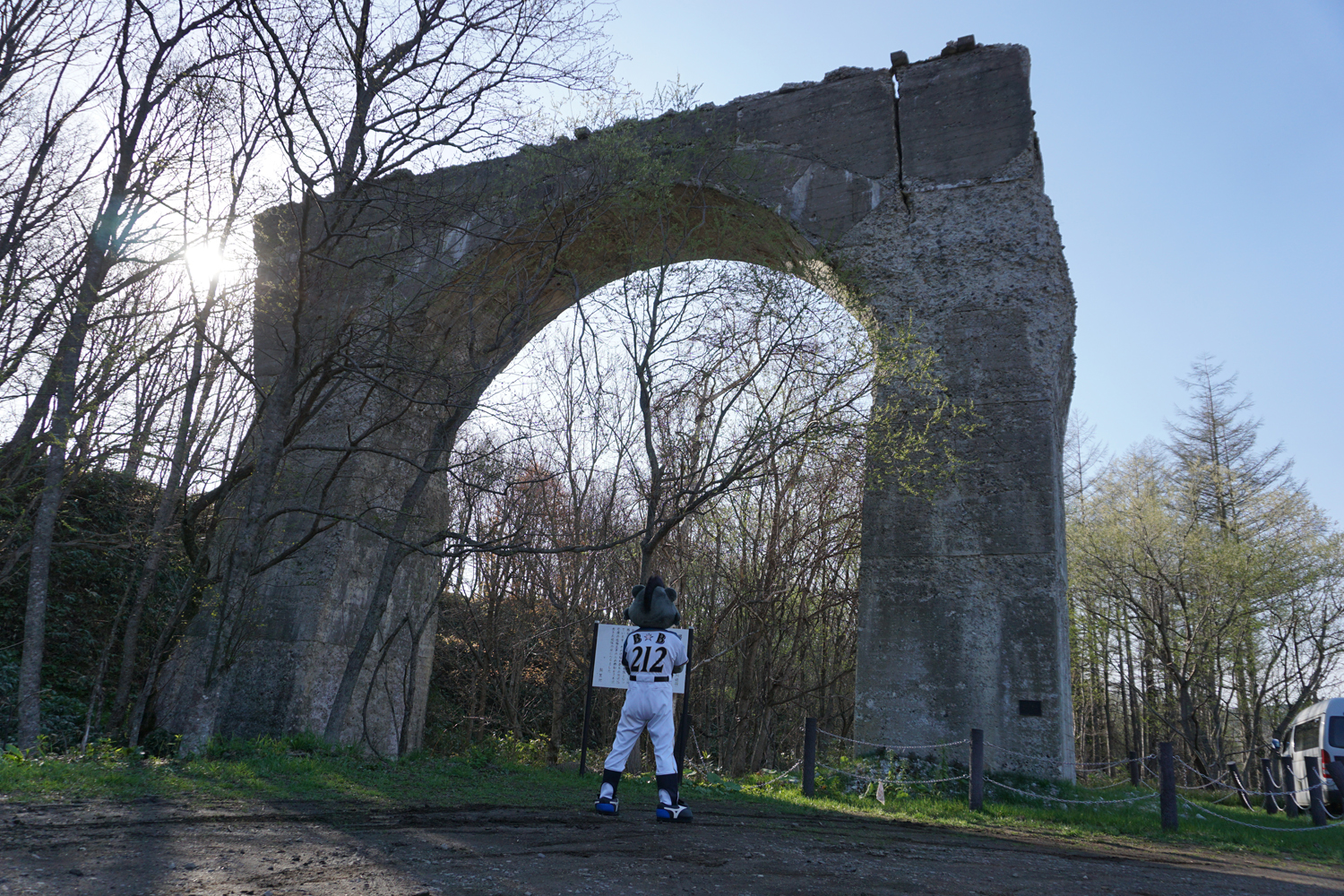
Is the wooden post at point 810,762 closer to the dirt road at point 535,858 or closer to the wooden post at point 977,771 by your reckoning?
the wooden post at point 977,771

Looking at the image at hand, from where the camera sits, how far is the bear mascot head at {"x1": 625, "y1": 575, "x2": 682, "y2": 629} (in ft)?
18.5

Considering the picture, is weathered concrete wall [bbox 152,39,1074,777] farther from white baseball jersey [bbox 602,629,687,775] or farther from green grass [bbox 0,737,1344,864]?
white baseball jersey [bbox 602,629,687,775]

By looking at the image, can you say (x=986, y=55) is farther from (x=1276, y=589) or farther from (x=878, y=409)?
(x=1276, y=589)

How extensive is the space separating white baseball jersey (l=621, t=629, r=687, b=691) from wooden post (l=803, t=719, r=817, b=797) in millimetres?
2933

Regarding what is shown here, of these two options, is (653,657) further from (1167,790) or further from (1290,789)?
(1290,789)

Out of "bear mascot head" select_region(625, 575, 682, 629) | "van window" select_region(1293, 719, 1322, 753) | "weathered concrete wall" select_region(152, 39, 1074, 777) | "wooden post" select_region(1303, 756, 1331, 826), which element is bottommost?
"wooden post" select_region(1303, 756, 1331, 826)

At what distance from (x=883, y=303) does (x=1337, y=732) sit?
30.5 feet

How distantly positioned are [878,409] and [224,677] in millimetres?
6970

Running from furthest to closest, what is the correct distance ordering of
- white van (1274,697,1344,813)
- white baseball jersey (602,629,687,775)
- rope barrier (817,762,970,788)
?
white van (1274,697,1344,813) < rope barrier (817,762,970,788) < white baseball jersey (602,629,687,775)

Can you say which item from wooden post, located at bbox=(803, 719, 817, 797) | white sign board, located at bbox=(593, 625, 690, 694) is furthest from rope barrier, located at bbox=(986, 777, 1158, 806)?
white sign board, located at bbox=(593, 625, 690, 694)

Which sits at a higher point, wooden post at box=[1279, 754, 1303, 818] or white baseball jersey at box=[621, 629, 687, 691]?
white baseball jersey at box=[621, 629, 687, 691]

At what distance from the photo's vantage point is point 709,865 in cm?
390

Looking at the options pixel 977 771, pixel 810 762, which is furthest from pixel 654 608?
pixel 977 771

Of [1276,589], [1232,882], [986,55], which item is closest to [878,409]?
[986,55]
